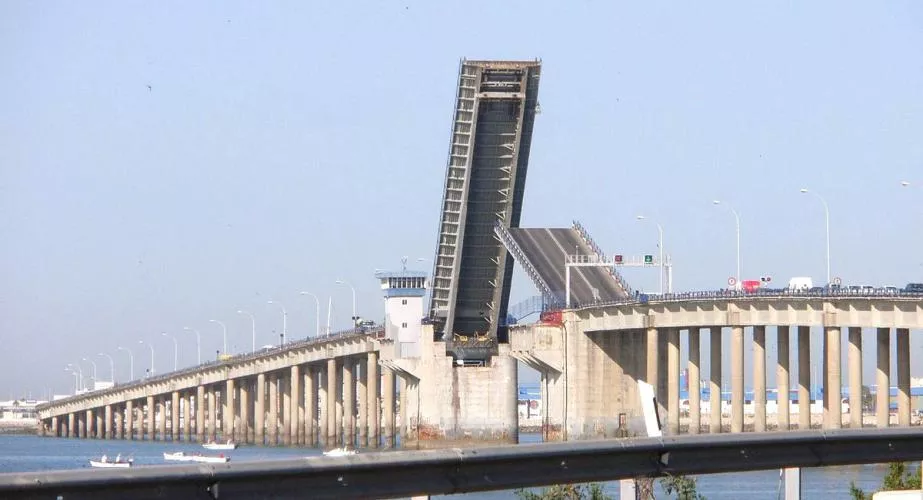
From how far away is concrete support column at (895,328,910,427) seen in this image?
66438mm

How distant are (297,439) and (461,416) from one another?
38.0 metres

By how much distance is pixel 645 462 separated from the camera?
16.0m

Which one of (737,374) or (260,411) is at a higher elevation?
(737,374)

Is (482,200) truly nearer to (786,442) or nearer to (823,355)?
(823,355)

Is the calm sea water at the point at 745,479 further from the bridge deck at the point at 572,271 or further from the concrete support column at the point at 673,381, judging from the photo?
the bridge deck at the point at 572,271

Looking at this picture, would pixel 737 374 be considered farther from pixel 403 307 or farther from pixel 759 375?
pixel 403 307

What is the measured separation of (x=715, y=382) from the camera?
8019 centimetres

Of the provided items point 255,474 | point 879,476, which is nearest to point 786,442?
point 255,474

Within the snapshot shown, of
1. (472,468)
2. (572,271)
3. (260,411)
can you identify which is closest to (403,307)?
(572,271)

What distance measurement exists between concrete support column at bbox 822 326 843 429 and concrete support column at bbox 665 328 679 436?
Answer: 40.3 ft

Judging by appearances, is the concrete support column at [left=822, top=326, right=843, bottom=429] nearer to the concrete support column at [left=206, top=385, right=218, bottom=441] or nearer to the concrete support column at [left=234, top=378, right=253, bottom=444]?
the concrete support column at [left=234, top=378, right=253, bottom=444]

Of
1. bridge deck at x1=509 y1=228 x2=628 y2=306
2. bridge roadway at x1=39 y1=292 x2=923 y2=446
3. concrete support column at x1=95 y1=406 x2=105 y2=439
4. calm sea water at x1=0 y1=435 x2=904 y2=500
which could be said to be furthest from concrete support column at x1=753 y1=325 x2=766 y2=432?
concrete support column at x1=95 y1=406 x2=105 y2=439

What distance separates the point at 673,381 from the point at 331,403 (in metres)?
44.6

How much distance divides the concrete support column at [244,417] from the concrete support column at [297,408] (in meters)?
9.75
